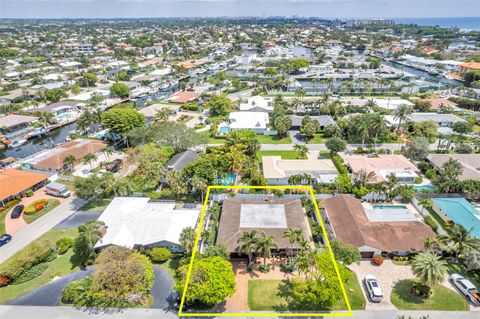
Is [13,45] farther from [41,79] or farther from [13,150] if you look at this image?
[13,150]

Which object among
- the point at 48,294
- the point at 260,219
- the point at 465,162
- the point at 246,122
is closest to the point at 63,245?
the point at 48,294

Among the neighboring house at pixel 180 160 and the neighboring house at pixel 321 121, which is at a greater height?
the neighboring house at pixel 321 121

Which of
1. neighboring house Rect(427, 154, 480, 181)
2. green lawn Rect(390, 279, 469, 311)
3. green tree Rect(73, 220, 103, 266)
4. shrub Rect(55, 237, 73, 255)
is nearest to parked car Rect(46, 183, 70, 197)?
shrub Rect(55, 237, 73, 255)

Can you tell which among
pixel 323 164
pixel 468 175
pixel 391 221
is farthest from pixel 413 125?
pixel 391 221

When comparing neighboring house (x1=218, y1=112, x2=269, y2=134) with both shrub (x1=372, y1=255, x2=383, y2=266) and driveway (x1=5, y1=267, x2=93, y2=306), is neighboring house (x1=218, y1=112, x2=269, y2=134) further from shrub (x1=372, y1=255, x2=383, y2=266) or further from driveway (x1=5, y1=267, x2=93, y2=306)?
driveway (x1=5, y1=267, x2=93, y2=306)

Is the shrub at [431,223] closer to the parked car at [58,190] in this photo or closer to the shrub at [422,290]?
the shrub at [422,290]

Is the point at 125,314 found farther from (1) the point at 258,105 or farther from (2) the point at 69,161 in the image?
(1) the point at 258,105

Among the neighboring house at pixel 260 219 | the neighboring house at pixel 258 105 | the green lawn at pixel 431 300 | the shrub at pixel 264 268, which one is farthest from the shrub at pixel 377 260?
the neighboring house at pixel 258 105
